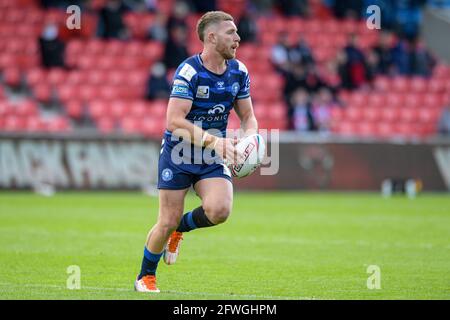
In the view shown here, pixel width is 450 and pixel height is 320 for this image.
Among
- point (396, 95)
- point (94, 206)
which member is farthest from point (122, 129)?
point (396, 95)

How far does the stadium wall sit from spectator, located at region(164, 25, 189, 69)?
3.38 metres

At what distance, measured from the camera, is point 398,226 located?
53.1 feet

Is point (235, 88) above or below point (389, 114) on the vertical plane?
above

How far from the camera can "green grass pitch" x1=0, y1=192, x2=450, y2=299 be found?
926cm

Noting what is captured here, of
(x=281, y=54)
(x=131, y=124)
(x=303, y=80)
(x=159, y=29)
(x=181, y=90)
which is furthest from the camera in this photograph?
(x=281, y=54)

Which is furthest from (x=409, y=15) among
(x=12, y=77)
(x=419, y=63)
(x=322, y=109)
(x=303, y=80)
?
(x=12, y=77)

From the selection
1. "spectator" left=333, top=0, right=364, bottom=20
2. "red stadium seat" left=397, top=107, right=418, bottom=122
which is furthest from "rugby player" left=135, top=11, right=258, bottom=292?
"spectator" left=333, top=0, right=364, bottom=20

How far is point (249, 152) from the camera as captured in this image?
8.86 m

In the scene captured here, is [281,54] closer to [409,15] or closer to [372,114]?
[372,114]

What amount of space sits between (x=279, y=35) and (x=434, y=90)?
465 centimetres

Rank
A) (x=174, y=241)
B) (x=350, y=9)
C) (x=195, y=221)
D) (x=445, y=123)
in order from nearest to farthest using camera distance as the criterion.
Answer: (x=195, y=221) < (x=174, y=241) < (x=445, y=123) < (x=350, y=9)

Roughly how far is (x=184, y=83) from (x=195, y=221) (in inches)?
52.8

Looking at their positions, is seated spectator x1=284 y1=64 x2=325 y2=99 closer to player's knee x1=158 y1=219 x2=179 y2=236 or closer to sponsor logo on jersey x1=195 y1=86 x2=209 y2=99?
sponsor logo on jersey x1=195 y1=86 x2=209 y2=99

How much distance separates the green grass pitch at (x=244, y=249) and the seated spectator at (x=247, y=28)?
686 cm
